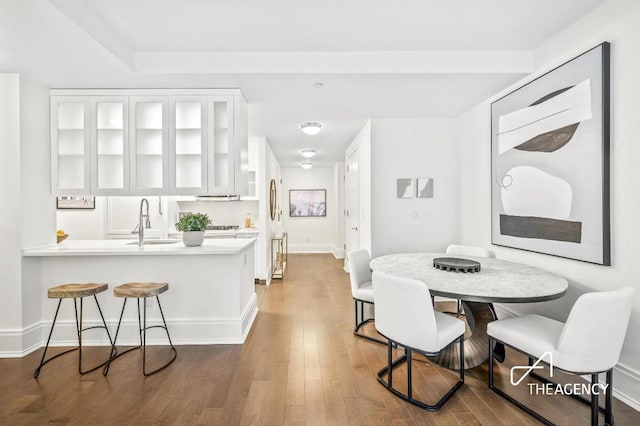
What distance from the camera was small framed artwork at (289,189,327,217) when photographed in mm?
8828

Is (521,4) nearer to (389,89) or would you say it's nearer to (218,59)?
(389,89)

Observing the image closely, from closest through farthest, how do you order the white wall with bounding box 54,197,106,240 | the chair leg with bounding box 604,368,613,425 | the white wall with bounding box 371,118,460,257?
the chair leg with bounding box 604,368,613,425, the white wall with bounding box 371,118,460,257, the white wall with bounding box 54,197,106,240

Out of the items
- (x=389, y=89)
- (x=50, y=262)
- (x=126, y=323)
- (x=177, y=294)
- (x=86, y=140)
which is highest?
(x=389, y=89)

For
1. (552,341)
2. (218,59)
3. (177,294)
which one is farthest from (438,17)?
(177,294)

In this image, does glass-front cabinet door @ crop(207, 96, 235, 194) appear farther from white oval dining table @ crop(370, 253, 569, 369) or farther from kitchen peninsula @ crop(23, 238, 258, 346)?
white oval dining table @ crop(370, 253, 569, 369)

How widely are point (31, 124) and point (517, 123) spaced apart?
14.3ft

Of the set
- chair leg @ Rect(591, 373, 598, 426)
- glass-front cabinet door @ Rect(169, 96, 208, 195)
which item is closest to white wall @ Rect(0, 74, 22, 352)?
glass-front cabinet door @ Rect(169, 96, 208, 195)

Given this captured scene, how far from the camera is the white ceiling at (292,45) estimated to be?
2127mm

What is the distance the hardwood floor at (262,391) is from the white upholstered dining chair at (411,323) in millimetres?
71

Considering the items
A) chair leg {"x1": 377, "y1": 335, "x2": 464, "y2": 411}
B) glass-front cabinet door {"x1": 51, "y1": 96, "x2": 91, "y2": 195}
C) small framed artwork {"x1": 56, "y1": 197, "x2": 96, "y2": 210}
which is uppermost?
glass-front cabinet door {"x1": 51, "y1": 96, "x2": 91, "y2": 195}

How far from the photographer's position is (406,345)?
2.04m

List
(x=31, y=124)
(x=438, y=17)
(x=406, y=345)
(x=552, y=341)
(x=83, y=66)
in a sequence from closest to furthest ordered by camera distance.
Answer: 1. (x=552, y=341)
2. (x=406, y=345)
3. (x=438, y=17)
4. (x=83, y=66)
5. (x=31, y=124)

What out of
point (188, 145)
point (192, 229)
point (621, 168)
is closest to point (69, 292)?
point (192, 229)

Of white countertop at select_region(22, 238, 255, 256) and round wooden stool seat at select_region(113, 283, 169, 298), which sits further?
white countertop at select_region(22, 238, 255, 256)
